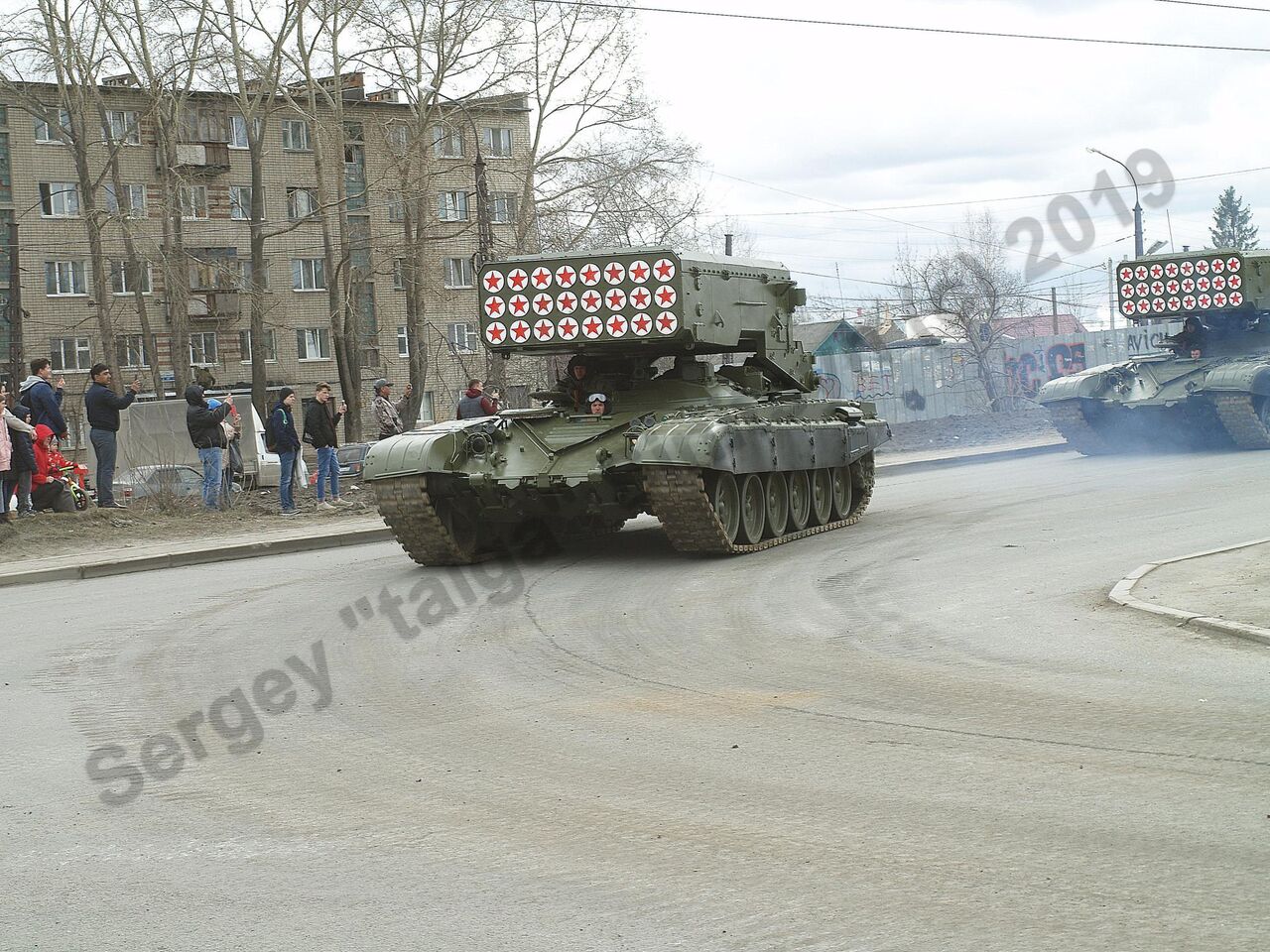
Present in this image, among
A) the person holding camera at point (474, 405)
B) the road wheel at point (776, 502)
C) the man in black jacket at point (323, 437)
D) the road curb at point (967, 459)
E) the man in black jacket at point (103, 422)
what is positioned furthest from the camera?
the road curb at point (967, 459)

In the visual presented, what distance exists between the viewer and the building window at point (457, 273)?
5756cm

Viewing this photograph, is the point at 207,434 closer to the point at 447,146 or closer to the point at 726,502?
the point at 726,502

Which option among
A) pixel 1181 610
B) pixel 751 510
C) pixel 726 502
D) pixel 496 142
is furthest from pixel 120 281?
pixel 1181 610

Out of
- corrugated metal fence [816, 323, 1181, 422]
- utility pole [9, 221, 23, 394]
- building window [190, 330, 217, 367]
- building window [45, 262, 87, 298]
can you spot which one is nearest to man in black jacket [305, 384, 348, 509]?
utility pole [9, 221, 23, 394]

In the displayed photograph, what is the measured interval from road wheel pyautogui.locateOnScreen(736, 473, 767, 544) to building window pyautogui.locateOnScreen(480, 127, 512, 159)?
43.5 meters

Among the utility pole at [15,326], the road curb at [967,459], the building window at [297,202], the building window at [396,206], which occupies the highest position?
the building window at [297,202]

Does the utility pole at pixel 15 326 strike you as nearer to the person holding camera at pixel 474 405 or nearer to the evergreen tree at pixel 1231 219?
the person holding camera at pixel 474 405

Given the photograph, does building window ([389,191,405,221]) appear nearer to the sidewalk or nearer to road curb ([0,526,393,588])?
the sidewalk

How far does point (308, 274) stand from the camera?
57500mm

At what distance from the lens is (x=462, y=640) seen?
403 inches

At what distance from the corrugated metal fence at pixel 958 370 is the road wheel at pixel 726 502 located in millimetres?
24498

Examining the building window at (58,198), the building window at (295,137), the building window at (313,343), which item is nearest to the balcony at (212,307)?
the building window at (313,343)

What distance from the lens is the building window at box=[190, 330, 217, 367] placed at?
55.7 metres

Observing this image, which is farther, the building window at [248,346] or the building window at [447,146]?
the building window at [248,346]
